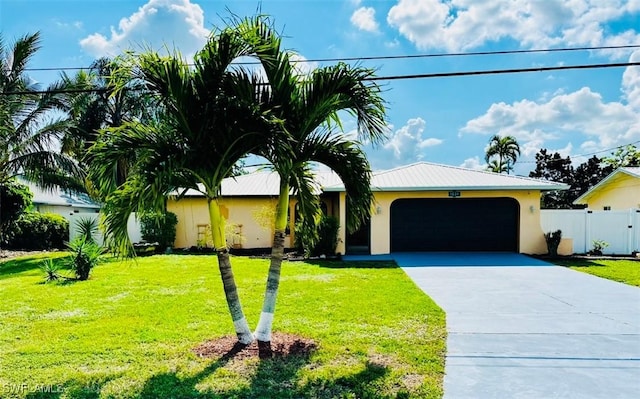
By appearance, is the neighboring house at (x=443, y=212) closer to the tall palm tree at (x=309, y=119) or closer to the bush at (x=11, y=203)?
the bush at (x=11, y=203)

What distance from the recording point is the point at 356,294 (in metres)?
9.06

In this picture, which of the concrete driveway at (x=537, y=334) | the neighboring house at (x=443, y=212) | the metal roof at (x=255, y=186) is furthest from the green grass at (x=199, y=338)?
the metal roof at (x=255, y=186)

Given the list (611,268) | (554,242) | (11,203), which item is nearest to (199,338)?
(611,268)

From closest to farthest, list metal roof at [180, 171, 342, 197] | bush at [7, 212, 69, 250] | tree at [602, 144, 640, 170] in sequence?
bush at [7, 212, 69, 250]
metal roof at [180, 171, 342, 197]
tree at [602, 144, 640, 170]

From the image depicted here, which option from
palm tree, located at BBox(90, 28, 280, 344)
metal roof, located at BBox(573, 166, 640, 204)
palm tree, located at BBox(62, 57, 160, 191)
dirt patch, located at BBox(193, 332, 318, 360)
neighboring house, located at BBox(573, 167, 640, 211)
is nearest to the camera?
palm tree, located at BBox(90, 28, 280, 344)

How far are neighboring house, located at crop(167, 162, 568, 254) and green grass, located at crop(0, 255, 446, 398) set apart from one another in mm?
5739

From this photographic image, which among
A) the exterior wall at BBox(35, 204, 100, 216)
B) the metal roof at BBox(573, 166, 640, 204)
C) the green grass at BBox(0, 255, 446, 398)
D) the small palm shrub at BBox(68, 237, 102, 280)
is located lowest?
the green grass at BBox(0, 255, 446, 398)

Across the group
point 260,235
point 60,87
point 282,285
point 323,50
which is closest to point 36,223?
point 60,87

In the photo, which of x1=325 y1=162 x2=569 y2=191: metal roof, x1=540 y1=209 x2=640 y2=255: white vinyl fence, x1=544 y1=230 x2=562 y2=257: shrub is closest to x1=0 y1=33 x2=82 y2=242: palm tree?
x1=325 y1=162 x2=569 y2=191: metal roof

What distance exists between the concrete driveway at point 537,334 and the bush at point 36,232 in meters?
15.5

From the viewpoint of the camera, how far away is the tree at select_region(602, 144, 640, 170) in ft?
121

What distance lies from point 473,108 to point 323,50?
7793mm

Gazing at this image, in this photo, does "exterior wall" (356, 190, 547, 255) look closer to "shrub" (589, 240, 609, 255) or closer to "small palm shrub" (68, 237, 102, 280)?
"shrub" (589, 240, 609, 255)

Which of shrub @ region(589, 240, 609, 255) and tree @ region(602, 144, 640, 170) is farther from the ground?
tree @ region(602, 144, 640, 170)
